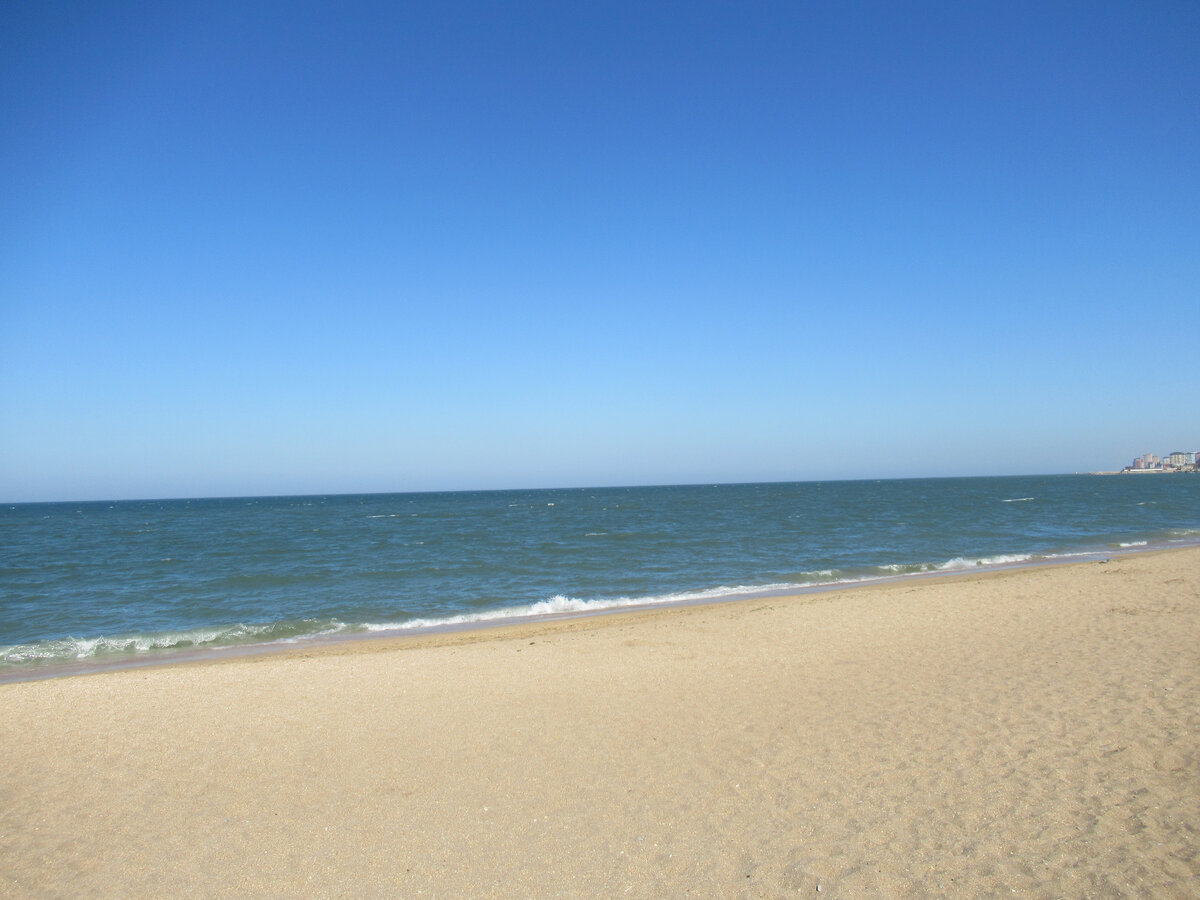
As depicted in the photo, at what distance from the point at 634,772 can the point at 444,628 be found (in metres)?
9.75

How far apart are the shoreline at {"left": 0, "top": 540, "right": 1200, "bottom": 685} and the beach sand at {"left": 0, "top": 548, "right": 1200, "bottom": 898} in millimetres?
1916

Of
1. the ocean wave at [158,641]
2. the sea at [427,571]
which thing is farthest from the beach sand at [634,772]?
the sea at [427,571]

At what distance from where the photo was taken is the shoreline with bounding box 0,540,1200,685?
40.9ft

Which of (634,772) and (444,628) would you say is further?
(444,628)

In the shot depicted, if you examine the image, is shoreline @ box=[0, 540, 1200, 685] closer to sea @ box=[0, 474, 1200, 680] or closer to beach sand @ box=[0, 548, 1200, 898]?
sea @ box=[0, 474, 1200, 680]

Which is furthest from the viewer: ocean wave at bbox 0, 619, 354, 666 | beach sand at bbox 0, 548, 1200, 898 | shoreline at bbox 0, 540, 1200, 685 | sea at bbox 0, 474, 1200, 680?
sea at bbox 0, 474, 1200, 680

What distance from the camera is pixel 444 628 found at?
1525cm

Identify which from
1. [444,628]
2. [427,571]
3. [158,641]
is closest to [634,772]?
[444,628]

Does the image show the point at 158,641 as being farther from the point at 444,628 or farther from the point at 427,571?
the point at 427,571

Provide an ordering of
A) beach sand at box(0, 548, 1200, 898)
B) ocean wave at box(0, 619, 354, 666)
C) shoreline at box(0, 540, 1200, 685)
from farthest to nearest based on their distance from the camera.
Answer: ocean wave at box(0, 619, 354, 666), shoreline at box(0, 540, 1200, 685), beach sand at box(0, 548, 1200, 898)

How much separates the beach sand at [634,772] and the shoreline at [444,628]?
1.92 m

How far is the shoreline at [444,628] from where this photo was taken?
40.9 feet

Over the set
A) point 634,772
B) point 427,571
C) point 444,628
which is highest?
point 634,772

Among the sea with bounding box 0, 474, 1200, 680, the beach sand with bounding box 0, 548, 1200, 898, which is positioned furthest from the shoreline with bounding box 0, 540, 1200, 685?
the beach sand with bounding box 0, 548, 1200, 898
